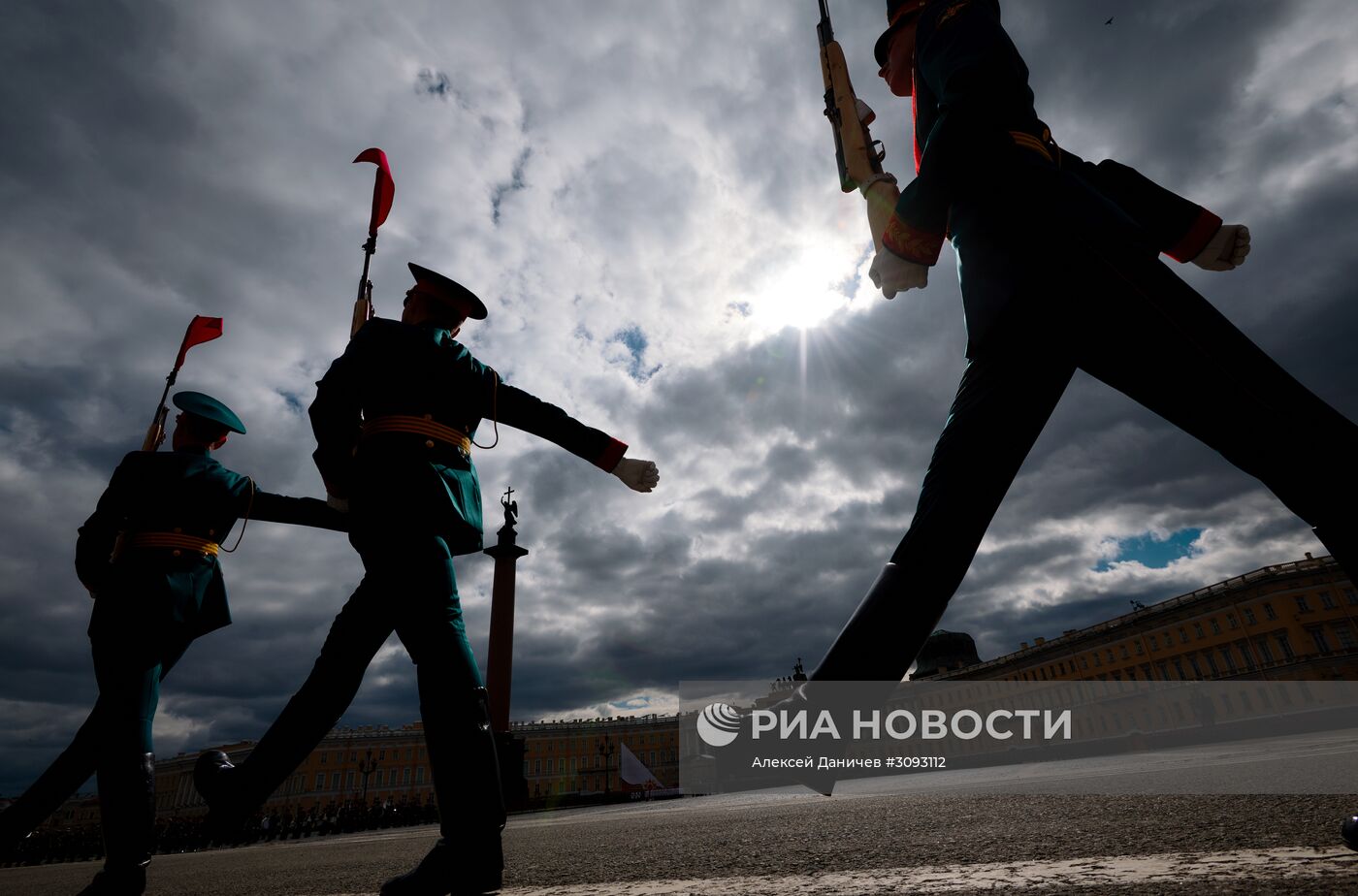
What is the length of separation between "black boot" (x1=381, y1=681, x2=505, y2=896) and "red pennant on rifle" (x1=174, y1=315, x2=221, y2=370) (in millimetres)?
4900

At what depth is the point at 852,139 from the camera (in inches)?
114

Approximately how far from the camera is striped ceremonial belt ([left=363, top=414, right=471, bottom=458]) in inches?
99.5

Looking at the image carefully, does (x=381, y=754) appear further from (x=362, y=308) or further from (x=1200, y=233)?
(x=1200, y=233)

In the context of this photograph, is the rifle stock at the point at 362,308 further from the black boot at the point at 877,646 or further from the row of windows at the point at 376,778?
the row of windows at the point at 376,778

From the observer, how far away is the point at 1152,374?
64.6 inches

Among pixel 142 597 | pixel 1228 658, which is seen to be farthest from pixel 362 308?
pixel 1228 658

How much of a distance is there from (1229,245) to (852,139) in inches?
55.5

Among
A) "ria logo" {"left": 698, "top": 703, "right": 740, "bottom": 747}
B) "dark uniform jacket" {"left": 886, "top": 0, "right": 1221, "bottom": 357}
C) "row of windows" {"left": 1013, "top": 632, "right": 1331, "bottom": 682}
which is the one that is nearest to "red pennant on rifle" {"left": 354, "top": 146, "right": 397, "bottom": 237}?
"dark uniform jacket" {"left": 886, "top": 0, "right": 1221, "bottom": 357}

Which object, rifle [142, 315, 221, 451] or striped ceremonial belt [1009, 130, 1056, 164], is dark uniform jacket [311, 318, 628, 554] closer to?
striped ceremonial belt [1009, 130, 1056, 164]

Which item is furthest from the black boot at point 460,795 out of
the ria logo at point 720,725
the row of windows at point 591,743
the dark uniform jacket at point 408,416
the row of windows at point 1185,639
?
the row of windows at point 591,743

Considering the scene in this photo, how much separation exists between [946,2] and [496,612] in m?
29.2

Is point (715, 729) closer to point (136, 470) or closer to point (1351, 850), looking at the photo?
point (1351, 850)

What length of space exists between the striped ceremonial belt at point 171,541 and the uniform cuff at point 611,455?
2290 millimetres

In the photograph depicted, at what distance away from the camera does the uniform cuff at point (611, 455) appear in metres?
2.91
